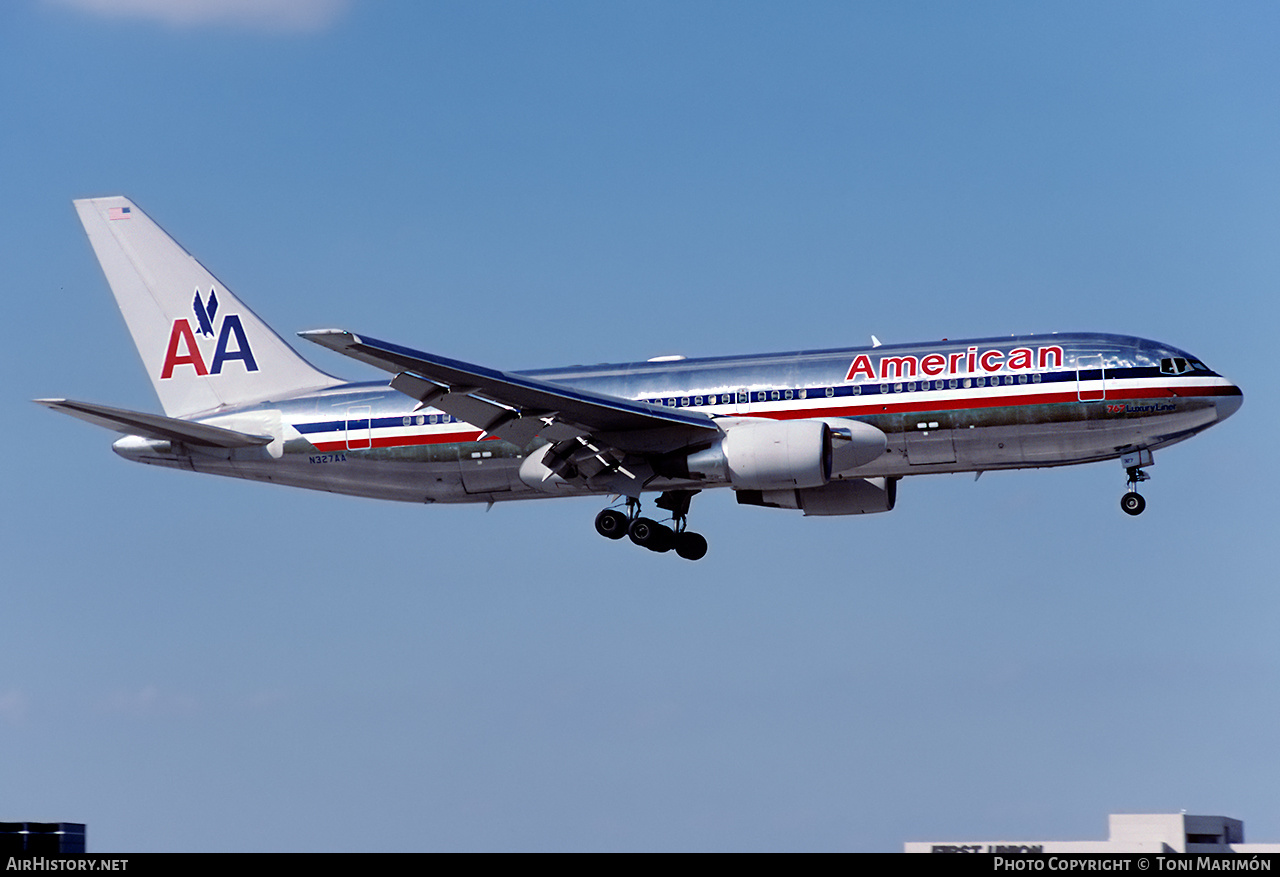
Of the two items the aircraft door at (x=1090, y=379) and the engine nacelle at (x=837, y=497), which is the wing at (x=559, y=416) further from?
the aircraft door at (x=1090, y=379)

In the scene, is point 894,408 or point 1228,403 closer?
point 1228,403

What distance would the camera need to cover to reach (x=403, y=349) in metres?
41.4

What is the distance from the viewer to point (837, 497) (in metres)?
50.8

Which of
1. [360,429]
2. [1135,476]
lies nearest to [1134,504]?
[1135,476]

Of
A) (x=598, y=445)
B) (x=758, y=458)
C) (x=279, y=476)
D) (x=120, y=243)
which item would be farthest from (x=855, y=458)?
(x=120, y=243)

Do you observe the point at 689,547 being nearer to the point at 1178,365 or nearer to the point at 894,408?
the point at 894,408

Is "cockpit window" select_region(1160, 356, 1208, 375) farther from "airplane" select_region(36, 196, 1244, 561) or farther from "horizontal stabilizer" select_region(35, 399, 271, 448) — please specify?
"horizontal stabilizer" select_region(35, 399, 271, 448)

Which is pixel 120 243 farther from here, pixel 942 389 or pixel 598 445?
pixel 942 389

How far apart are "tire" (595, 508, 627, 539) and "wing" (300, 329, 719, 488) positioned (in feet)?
5.33

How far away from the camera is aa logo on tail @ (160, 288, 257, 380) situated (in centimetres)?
5469

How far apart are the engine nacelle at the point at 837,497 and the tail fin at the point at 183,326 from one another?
1383 centimetres

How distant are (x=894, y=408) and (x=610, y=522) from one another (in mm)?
9043
